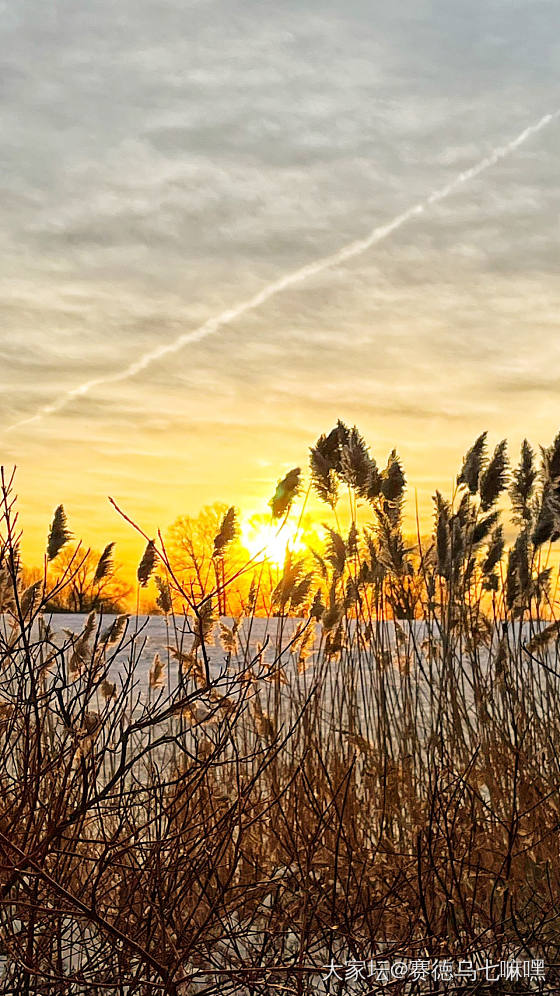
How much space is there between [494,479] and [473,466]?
96 mm

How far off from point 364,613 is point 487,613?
0.51 metres

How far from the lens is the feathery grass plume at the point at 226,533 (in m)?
3.22

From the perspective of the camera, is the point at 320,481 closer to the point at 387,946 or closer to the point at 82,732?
the point at 387,946

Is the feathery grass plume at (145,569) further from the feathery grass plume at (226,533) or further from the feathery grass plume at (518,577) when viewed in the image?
the feathery grass plume at (518,577)

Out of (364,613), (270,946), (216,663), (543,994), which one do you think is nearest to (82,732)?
(270,946)

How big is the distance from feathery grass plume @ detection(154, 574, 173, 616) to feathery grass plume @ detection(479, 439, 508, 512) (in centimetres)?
124

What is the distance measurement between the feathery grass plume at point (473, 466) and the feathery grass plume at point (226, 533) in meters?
0.95

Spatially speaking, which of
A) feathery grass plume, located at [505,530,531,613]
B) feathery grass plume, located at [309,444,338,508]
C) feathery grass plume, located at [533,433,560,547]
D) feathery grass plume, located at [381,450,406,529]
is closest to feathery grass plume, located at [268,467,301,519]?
feathery grass plume, located at [309,444,338,508]

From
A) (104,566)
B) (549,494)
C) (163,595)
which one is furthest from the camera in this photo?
(163,595)

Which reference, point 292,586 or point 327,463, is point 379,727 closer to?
point 292,586

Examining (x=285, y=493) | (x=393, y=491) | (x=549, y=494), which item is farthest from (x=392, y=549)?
(x=549, y=494)

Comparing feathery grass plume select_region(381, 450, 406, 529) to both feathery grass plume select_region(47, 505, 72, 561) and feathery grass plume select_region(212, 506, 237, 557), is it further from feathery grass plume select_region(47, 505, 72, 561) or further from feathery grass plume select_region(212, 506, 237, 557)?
feathery grass plume select_region(47, 505, 72, 561)

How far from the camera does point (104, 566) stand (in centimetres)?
321

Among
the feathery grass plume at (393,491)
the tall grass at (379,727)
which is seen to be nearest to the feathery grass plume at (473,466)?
the tall grass at (379,727)
